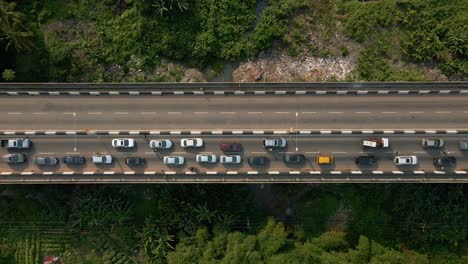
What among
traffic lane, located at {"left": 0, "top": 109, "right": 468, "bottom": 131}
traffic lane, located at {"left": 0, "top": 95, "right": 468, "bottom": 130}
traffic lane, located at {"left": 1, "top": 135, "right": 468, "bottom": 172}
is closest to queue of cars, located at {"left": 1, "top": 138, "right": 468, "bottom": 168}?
traffic lane, located at {"left": 1, "top": 135, "right": 468, "bottom": 172}

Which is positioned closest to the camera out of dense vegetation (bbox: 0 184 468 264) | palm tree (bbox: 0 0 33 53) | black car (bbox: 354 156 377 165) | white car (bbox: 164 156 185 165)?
black car (bbox: 354 156 377 165)

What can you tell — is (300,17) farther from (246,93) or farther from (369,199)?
(369,199)

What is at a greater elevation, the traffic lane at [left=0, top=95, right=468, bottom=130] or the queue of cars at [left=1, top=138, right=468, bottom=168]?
the traffic lane at [left=0, top=95, right=468, bottom=130]

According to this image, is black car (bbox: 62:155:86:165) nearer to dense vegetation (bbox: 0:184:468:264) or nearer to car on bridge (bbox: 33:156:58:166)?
car on bridge (bbox: 33:156:58:166)

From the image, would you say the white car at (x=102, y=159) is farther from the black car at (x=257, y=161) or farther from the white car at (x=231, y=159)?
the black car at (x=257, y=161)

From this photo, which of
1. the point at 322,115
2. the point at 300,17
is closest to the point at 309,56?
the point at 300,17

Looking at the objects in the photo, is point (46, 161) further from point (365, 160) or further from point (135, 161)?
point (365, 160)
